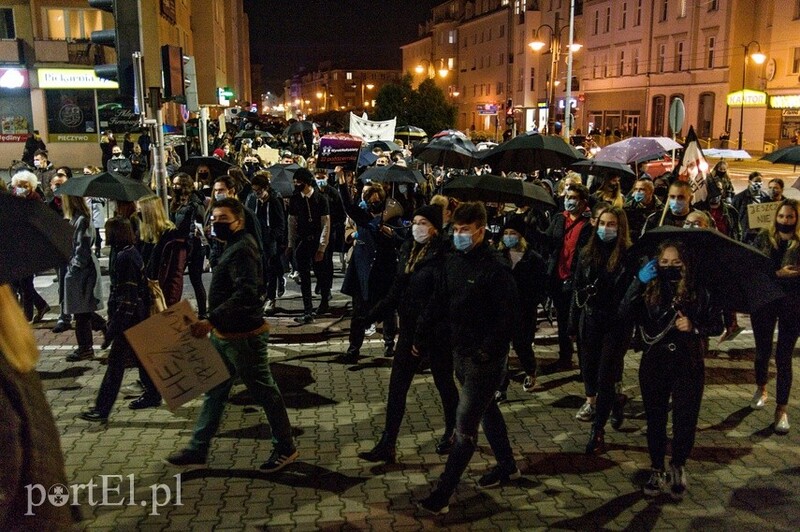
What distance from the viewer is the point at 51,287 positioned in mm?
11805

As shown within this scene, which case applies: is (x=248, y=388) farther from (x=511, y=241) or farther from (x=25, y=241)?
(x=511, y=241)

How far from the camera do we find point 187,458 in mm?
5496

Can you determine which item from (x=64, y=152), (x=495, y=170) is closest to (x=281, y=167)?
(x=495, y=170)

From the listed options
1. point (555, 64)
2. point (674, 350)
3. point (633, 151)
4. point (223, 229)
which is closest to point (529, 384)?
point (674, 350)

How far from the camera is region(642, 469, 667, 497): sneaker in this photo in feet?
16.9

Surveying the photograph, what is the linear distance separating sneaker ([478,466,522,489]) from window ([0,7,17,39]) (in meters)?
36.5

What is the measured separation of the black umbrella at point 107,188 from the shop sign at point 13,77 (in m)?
30.8

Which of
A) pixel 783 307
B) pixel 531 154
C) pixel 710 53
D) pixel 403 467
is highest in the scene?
pixel 710 53

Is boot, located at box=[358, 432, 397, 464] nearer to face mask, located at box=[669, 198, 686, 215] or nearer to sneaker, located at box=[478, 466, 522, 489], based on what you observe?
sneaker, located at box=[478, 466, 522, 489]

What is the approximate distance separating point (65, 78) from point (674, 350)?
118 feet

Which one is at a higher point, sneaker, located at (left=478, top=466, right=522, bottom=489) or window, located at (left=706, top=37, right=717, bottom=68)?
window, located at (left=706, top=37, right=717, bottom=68)

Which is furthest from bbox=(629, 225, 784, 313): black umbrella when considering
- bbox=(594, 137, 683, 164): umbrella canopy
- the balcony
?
the balcony

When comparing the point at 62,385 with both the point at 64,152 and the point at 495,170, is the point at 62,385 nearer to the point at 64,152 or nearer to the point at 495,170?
the point at 495,170

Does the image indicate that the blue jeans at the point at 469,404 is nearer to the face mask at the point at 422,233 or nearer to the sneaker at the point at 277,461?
the face mask at the point at 422,233
